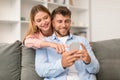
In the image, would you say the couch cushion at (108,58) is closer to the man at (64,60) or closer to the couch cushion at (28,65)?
the man at (64,60)

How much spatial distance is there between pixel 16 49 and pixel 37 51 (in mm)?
198

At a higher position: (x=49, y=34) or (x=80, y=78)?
(x=49, y=34)

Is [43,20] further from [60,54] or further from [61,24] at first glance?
[60,54]

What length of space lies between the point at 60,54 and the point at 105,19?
2.75 meters

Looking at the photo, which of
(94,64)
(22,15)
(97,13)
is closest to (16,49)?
(94,64)

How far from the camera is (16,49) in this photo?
157 centimetres

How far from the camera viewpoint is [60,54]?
142 cm

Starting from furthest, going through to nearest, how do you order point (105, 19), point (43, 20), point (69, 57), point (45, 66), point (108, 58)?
point (105, 19) < point (108, 58) < point (43, 20) < point (45, 66) < point (69, 57)

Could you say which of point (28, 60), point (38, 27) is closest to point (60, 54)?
point (28, 60)

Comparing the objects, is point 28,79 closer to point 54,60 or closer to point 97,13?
point 54,60

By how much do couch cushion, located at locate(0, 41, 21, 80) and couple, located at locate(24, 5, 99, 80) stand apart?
0.37 feet

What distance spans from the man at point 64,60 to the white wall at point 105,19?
94.7 inches

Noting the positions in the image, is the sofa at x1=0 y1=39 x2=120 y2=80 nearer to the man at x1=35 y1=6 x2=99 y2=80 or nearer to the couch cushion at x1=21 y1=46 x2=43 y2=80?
the couch cushion at x1=21 y1=46 x2=43 y2=80

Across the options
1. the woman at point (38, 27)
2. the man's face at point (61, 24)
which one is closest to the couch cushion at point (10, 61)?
the woman at point (38, 27)
